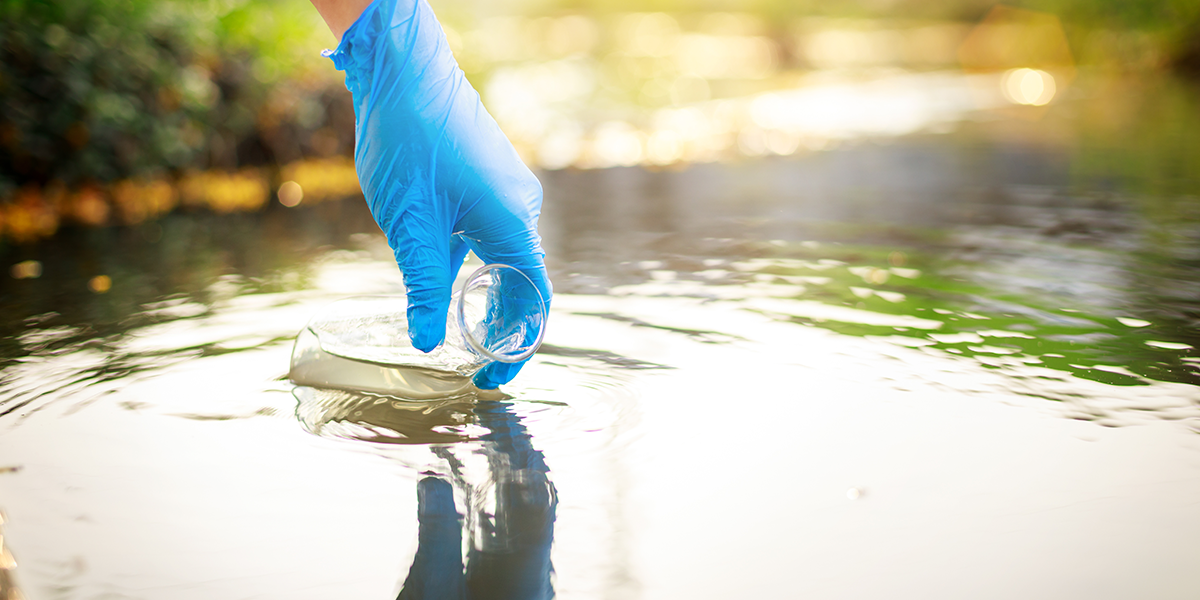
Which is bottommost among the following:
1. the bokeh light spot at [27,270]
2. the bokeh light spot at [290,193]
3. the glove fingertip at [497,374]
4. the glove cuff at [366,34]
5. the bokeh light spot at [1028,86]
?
the glove fingertip at [497,374]

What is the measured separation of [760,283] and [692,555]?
2.31 meters

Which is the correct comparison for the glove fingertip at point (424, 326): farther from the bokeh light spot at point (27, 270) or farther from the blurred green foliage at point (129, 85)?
the blurred green foliage at point (129, 85)

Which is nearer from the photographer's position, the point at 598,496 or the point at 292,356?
the point at 598,496

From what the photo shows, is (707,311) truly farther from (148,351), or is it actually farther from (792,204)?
(792,204)

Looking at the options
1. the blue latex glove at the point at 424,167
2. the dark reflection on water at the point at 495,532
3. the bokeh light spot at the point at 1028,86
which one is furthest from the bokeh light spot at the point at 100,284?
the bokeh light spot at the point at 1028,86

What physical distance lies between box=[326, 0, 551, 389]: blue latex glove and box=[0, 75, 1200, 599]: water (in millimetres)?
355

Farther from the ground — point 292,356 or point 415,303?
point 415,303

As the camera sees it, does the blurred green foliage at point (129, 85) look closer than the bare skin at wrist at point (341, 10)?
No

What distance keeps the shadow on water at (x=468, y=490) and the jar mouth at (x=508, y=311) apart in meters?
0.17

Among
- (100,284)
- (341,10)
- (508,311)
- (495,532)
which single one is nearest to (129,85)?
(100,284)

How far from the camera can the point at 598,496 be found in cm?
213

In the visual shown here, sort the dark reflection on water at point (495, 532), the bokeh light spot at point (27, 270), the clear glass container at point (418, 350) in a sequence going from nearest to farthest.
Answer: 1. the dark reflection on water at point (495, 532)
2. the clear glass container at point (418, 350)
3. the bokeh light spot at point (27, 270)

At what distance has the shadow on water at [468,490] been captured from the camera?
5.91ft

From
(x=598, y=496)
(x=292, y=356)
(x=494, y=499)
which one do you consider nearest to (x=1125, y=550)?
(x=598, y=496)
